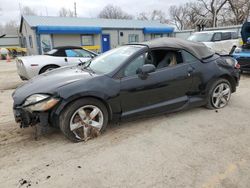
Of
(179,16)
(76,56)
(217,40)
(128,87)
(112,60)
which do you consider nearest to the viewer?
(128,87)

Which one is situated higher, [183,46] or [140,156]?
[183,46]

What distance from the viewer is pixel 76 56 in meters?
7.95

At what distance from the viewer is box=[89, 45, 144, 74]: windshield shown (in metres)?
3.80

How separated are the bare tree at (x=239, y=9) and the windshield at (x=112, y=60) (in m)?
36.4

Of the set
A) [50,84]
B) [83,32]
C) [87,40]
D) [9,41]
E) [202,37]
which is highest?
[9,41]

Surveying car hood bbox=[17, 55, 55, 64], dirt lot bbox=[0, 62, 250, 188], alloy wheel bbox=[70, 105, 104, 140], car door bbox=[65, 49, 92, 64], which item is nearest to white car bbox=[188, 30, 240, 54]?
car door bbox=[65, 49, 92, 64]

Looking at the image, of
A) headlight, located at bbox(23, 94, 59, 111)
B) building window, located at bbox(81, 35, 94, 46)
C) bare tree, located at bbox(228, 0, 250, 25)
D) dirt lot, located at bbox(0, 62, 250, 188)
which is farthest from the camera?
bare tree, located at bbox(228, 0, 250, 25)

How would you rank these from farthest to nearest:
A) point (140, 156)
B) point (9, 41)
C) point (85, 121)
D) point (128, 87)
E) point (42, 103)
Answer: point (9, 41) → point (128, 87) → point (85, 121) → point (42, 103) → point (140, 156)

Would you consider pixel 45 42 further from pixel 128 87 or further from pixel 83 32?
pixel 128 87

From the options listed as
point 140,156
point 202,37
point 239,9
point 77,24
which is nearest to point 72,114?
point 140,156

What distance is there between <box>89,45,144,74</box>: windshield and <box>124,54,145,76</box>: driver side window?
146mm

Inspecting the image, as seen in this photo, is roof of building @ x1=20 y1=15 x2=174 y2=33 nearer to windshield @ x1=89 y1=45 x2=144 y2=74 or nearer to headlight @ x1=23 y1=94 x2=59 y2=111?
windshield @ x1=89 y1=45 x2=144 y2=74

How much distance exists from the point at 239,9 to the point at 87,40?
87.7 ft

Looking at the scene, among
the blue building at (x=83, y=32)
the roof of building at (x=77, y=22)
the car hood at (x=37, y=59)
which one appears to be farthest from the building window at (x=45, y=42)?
the car hood at (x=37, y=59)
